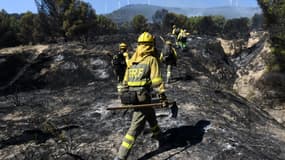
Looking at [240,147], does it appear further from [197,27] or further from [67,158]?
[197,27]

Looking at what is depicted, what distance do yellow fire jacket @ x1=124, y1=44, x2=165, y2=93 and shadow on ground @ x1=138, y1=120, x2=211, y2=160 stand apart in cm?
147

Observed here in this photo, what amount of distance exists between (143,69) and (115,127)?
2.81m

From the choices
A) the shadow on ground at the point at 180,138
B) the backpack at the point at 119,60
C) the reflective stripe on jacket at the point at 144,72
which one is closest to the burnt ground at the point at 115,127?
the shadow on ground at the point at 180,138

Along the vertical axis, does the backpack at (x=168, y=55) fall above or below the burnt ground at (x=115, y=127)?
above

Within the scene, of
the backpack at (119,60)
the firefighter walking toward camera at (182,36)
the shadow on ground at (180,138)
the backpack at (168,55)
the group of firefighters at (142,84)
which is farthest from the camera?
the firefighter walking toward camera at (182,36)

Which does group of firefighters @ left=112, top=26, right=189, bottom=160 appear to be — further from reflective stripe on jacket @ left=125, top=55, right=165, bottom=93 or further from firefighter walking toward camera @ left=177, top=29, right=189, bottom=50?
firefighter walking toward camera @ left=177, top=29, right=189, bottom=50

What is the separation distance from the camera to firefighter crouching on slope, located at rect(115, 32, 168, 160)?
5918 millimetres

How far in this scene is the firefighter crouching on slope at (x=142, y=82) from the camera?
5.92m

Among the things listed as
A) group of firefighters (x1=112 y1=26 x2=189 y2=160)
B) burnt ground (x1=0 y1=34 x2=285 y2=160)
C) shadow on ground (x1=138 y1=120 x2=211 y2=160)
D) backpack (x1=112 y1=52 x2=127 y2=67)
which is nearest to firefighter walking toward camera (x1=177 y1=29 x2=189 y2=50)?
burnt ground (x1=0 y1=34 x2=285 y2=160)

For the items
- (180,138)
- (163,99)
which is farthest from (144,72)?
(180,138)

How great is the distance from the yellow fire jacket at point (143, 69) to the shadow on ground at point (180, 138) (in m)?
1.47

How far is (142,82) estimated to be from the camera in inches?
239

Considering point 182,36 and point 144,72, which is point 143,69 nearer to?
point 144,72

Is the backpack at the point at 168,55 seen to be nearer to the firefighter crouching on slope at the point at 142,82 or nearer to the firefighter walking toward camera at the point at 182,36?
the firefighter crouching on slope at the point at 142,82
